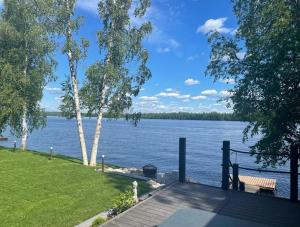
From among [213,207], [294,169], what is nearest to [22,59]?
[213,207]

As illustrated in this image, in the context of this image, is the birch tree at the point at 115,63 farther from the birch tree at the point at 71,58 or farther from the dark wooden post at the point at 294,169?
the dark wooden post at the point at 294,169

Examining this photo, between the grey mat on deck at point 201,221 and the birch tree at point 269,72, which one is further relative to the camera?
the birch tree at point 269,72

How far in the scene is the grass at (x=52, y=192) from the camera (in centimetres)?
1126

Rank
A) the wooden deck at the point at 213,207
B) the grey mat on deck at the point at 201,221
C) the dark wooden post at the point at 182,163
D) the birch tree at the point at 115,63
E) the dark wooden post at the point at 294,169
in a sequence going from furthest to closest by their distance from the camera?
the birch tree at the point at 115,63 < the dark wooden post at the point at 182,163 < the dark wooden post at the point at 294,169 < the wooden deck at the point at 213,207 < the grey mat on deck at the point at 201,221

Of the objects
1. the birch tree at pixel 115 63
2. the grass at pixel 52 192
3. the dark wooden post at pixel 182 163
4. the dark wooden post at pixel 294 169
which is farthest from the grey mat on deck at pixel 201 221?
the birch tree at pixel 115 63

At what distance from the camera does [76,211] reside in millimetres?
11930

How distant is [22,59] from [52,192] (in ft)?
54.7

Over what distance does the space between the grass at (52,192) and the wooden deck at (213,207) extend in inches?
98.1

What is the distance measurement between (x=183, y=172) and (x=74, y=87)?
509 inches

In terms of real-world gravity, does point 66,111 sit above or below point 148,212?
above

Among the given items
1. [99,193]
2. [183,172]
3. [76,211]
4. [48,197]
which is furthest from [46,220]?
[183,172]

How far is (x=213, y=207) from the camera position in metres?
10.1

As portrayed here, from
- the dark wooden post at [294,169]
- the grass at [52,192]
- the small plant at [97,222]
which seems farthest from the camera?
the grass at [52,192]

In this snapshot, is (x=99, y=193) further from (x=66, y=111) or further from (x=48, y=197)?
(x=66, y=111)
